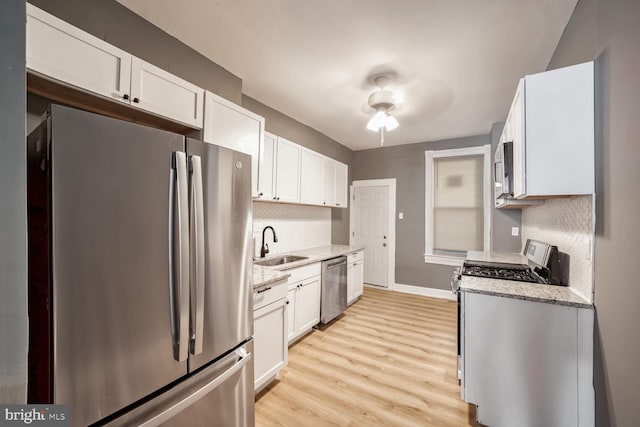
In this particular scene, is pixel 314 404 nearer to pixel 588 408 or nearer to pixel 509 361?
pixel 509 361

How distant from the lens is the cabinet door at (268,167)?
2752mm

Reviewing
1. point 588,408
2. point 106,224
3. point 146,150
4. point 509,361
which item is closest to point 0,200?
point 106,224

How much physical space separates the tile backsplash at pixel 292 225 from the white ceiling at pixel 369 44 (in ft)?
4.45

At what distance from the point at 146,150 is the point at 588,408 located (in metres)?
2.53

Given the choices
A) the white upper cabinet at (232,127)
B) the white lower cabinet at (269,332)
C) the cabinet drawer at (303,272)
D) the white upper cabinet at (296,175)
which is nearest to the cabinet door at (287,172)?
the white upper cabinet at (296,175)

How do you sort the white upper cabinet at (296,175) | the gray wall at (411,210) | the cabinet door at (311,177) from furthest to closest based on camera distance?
the gray wall at (411,210), the cabinet door at (311,177), the white upper cabinet at (296,175)

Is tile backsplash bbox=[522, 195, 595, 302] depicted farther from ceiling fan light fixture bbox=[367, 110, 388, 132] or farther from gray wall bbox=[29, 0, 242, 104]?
gray wall bbox=[29, 0, 242, 104]

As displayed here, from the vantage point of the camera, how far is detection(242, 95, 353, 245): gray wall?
315 cm

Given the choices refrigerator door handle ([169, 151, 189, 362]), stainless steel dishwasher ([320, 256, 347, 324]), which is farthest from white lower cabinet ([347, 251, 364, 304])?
refrigerator door handle ([169, 151, 189, 362])

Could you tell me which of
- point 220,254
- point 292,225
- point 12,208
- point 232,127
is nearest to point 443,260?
point 292,225

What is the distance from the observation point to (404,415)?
178 cm

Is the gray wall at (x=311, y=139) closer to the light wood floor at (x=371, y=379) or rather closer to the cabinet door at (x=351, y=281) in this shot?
the cabinet door at (x=351, y=281)

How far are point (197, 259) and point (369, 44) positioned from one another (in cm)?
199

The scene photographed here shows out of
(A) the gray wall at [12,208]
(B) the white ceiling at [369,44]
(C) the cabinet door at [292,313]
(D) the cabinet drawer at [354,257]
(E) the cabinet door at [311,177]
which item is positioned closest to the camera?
(A) the gray wall at [12,208]
